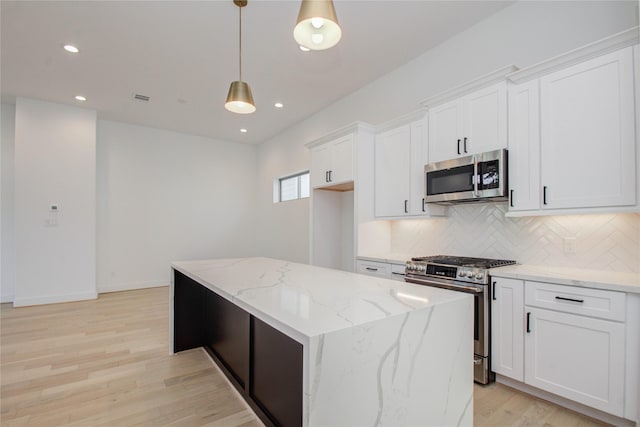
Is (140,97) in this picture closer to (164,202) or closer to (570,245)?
(164,202)

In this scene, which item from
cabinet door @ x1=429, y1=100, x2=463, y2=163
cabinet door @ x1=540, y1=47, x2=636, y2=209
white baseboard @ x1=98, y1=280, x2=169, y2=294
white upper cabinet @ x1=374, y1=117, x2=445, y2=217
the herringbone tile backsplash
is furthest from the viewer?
white baseboard @ x1=98, y1=280, x2=169, y2=294

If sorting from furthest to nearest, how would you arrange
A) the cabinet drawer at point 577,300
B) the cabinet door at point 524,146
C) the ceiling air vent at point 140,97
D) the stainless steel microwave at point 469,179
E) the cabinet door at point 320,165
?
1. the ceiling air vent at point 140,97
2. the cabinet door at point 320,165
3. the stainless steel microwave at point 469,179
4. the cabinet door at point 524,146
5. the cabinet drawer at point 577,300

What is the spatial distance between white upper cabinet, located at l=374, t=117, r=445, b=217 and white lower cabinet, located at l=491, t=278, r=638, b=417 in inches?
46.0

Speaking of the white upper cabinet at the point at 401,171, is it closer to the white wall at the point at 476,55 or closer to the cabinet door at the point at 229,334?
the white wall at the point at 476,55

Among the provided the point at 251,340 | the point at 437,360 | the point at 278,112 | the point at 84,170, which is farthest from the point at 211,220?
the point at 437,360

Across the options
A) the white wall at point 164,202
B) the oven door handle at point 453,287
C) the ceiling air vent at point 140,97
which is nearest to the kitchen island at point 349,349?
the oven door handle at point 453,287

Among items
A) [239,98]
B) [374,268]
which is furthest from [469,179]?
→ [239,98]

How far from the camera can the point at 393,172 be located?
3.45m

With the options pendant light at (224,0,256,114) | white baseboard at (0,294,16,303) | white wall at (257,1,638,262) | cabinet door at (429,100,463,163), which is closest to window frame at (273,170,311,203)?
white wall at (257,1,638,262)

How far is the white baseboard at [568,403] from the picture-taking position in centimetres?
183

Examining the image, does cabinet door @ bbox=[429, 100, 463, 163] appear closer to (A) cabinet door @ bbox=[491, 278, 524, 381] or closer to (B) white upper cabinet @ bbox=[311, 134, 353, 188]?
(B) white upper cabinet @ bbox=[311, 134, 353, 188]

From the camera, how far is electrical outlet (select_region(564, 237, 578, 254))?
2.32 m

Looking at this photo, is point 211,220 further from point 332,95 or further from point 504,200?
point 504,200

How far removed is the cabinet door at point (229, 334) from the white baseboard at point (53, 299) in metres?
3.33
